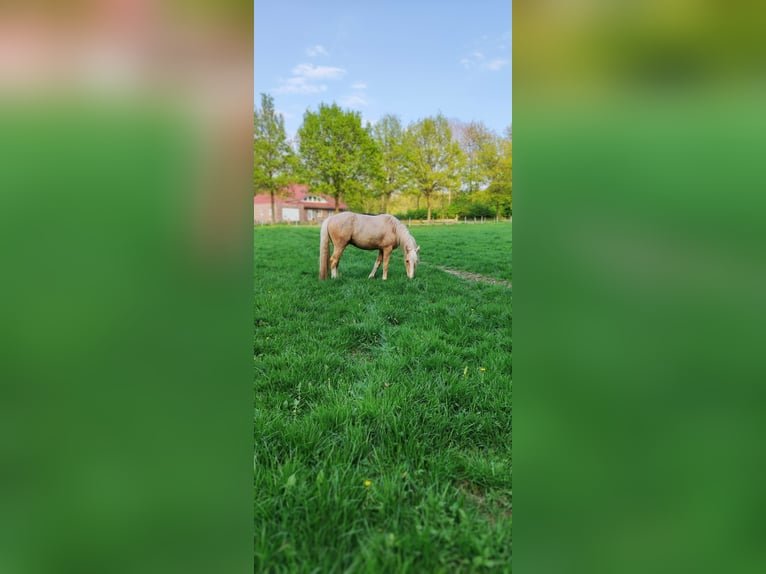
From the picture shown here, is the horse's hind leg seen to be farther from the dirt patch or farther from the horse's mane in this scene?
the dirt patch

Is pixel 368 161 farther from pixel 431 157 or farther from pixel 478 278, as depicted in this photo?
pixel 478 278

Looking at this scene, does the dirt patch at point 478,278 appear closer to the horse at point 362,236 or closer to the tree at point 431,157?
the horse at point 362,236

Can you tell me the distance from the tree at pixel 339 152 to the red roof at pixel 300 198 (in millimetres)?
3313

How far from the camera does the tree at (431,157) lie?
59.0 feet

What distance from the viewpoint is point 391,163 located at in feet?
65.7

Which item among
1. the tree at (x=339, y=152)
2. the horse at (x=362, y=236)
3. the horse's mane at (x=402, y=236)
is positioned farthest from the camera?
the tree at (x=339, y=152)

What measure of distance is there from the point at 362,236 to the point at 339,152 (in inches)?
654

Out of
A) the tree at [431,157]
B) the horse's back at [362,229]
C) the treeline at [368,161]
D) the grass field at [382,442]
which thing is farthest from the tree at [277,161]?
the grass field at [382,442]
